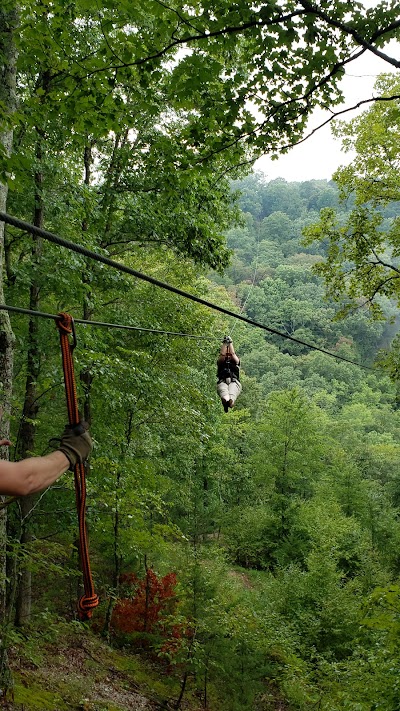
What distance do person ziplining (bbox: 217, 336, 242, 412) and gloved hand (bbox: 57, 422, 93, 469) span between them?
3447 mm

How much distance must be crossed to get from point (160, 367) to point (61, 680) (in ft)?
19.7

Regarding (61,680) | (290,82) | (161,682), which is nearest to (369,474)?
(161,682)

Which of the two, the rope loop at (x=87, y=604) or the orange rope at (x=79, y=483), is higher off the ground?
the orange rope at (x=79, y=483)

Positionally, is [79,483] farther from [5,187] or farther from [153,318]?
[153,318]

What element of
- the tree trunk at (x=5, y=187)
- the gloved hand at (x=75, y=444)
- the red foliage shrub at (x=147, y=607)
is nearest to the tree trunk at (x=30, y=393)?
the tree trunk at (x=5, y=187)

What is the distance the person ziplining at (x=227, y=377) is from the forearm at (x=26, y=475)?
12.1 ft

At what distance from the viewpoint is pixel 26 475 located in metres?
1.50

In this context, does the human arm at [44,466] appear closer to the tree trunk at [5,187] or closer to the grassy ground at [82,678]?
the tree trunk at [5,187]

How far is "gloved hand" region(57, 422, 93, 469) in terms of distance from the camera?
1.74m

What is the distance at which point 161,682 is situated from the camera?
36.3ft

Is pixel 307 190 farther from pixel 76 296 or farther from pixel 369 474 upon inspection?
pixel 76 296

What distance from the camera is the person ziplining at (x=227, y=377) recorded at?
206 inches

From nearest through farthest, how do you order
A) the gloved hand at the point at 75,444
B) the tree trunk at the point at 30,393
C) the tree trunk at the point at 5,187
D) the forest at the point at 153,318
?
the gloved hand at the point at 75,444 → the forest at the point at 153,318 → the tree trunk at the point at 5,187 → the tree trunk at the point at 30,393

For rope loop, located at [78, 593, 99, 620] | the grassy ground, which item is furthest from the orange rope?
the grassy ground
